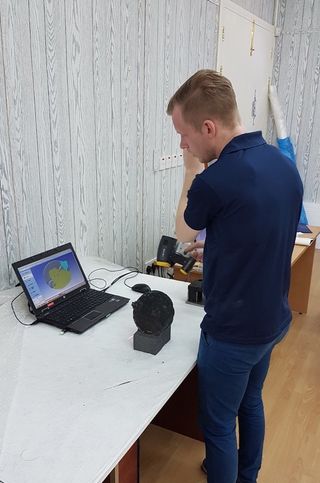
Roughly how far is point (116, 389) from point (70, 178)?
3.68 ft

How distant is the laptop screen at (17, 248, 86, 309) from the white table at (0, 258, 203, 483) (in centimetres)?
9

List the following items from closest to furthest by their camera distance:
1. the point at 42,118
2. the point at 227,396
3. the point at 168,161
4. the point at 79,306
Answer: the point at 227,396 < the point at 79,306 < the point at 42,118 < the point at 168,161

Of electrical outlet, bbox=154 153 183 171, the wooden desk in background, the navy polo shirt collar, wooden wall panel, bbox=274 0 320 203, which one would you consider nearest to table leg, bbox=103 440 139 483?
the navy polo shirt collar

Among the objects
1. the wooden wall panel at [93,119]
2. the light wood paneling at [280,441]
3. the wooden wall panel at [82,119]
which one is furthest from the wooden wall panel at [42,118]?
the light wood paneling at [280,441]

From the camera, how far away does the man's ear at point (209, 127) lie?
1187 mm

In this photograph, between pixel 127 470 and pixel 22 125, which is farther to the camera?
pixel 22 125

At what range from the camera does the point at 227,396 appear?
1.31 meters

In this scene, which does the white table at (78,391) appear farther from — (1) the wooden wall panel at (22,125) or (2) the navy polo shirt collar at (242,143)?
(2) the navy polo shirt collar at (242,143)

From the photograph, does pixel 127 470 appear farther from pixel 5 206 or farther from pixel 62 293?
pixel 5 206

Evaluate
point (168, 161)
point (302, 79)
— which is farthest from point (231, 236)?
point (302, 79)

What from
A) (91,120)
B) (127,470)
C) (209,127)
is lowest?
(127,470)

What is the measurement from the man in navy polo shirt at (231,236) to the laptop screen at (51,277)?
597 mm

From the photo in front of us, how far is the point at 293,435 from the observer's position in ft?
6.72

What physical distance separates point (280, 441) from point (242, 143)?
149 cm
